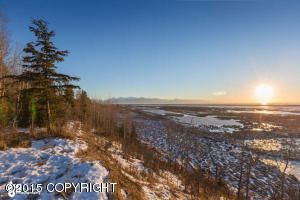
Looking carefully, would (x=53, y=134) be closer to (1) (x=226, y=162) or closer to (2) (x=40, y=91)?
(2) (x=40, y=91)

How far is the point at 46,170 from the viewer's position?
5.86 meters

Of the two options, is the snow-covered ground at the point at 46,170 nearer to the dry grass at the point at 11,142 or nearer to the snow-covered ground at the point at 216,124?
the dry grass at the point at 11,142

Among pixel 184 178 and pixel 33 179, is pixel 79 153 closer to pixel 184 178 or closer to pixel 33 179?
pixel 33 179

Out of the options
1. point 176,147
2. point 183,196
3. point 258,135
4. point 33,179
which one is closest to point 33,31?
point 33,179

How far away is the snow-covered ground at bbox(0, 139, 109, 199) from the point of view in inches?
200

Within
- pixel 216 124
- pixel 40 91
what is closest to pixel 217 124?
pixel 216 124

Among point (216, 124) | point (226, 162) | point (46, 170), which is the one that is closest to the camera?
point (46, 170)

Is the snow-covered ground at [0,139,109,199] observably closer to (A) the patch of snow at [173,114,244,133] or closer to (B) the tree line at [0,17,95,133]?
(B) the tree line at [0,17,95,133]

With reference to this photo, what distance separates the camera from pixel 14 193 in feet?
15.6

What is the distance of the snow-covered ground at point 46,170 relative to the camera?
5084mm

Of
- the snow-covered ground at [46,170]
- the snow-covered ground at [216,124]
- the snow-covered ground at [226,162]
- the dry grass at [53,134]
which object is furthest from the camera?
the snow-covered ground at [216,124]

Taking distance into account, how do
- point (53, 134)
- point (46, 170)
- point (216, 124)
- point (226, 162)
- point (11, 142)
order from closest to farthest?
point (46, 170), point (11, 142), point (53, 134), point (226, 162), point (216, 124)

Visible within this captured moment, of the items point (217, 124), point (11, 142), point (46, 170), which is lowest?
point (217, 124)

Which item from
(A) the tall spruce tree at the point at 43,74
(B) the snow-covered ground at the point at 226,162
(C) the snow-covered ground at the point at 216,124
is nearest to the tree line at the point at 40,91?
(A) the tall spruce tree at the point at 43,74
